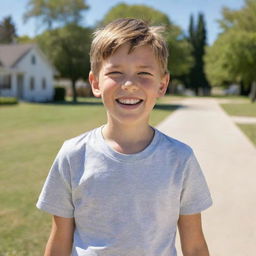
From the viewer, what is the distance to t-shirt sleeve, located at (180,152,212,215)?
178 cm

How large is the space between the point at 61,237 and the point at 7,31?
316 feet

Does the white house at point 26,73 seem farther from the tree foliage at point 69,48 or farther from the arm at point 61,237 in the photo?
the arm at point 61,237

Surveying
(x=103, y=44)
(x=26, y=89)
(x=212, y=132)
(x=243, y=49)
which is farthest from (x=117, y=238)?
(x=243, y=49)

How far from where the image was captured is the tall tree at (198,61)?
70688mm

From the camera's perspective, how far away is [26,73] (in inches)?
1481

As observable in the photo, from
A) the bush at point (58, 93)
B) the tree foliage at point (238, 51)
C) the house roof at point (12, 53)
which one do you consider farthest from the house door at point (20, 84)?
the tree foliage at point (238, 51)

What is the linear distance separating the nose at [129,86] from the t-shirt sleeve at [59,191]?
1.23ft

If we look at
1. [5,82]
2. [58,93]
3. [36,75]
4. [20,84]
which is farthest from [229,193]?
[58,93]

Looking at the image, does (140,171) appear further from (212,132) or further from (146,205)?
(212,132)

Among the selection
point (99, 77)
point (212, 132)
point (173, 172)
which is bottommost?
point (212, 132)

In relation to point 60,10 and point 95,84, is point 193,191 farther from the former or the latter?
point 60,10

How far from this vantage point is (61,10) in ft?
138

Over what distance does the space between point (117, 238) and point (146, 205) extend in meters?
0.18

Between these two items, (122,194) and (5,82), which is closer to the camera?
(122,194)
